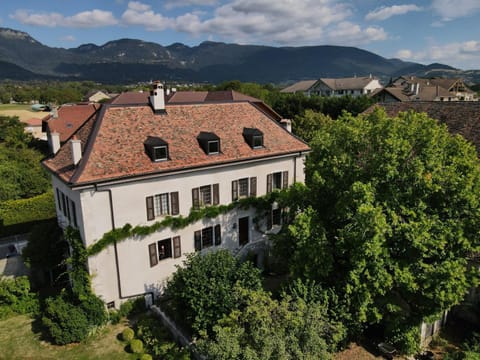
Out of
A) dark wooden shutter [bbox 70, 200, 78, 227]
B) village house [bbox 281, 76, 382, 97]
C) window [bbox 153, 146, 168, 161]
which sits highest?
village house [bbox 281, 76, 382, 97]

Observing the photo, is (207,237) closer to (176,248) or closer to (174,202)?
(176,248)

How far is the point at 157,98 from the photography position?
85.3ft

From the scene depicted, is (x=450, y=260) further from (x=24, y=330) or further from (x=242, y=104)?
(x=24, y=330)

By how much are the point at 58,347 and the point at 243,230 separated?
47.4 feet

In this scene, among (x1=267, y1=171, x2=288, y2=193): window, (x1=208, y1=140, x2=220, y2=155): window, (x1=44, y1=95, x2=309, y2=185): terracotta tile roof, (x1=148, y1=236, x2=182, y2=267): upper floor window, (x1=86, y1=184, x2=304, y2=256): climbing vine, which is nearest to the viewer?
(x1=86, y1=184, x2=304, y2=256): climbing vine

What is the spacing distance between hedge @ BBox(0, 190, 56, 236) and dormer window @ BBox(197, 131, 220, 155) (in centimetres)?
2345

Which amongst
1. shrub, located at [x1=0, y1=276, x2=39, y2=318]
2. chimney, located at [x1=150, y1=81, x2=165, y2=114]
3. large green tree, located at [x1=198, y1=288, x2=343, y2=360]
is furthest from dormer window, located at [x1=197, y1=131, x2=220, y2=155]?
shrub, located at [x1=0, y1=276, x2=39, y2=318]

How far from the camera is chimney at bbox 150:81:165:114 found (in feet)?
85.0

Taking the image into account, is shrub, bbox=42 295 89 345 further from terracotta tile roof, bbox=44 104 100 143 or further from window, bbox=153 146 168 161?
terracotta tile roof, bbox=44 104 100 143

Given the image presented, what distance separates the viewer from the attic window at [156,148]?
2270 centimetres

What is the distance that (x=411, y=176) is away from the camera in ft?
56.9

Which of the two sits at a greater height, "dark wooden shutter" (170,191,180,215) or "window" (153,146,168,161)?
"window" (153,146,168,161)

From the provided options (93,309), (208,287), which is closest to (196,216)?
(208,287)

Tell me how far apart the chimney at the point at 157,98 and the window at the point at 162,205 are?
22.3 ft
